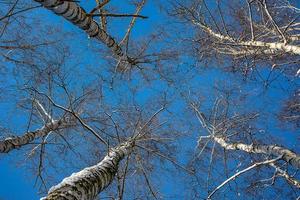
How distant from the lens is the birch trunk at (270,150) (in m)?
5.72

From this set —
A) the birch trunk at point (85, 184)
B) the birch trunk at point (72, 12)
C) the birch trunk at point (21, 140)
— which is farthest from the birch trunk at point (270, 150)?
the birch trunk at point (21, 140)

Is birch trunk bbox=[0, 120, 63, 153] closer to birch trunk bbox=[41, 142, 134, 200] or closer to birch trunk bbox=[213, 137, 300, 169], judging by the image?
birch trunk bbox=[41, 142, 134, 200]

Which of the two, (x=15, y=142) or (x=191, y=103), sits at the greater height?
(x=191, y=103)

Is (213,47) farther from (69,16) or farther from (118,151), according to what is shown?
(69,16)

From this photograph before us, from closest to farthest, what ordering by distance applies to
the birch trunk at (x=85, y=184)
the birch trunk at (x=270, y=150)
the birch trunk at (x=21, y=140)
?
the birch trunk at (x=85, y=184) → the birch trunk at (x=270, y=150) → the birch trunk at (x=21, y=140)

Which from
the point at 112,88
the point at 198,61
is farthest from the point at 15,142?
the point at 198,61

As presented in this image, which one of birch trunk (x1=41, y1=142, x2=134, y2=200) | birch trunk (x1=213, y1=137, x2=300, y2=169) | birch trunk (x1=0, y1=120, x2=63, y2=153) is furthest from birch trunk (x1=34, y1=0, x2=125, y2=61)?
birch trunk (x1=213, y1=137, x2=300, y2=169)

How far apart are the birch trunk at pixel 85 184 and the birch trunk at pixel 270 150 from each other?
2.59m

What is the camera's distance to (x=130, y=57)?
7.85m

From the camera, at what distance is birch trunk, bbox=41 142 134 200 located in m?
2.96

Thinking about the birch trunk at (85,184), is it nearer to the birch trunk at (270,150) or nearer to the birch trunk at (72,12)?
the birch trunk at (72,12)

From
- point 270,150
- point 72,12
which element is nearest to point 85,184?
point 72,12

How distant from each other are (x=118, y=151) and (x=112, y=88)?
262 cm

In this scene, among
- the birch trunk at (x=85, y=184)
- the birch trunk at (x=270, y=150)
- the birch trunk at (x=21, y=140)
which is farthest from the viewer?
the birch trunk at (x=21, y=140)
